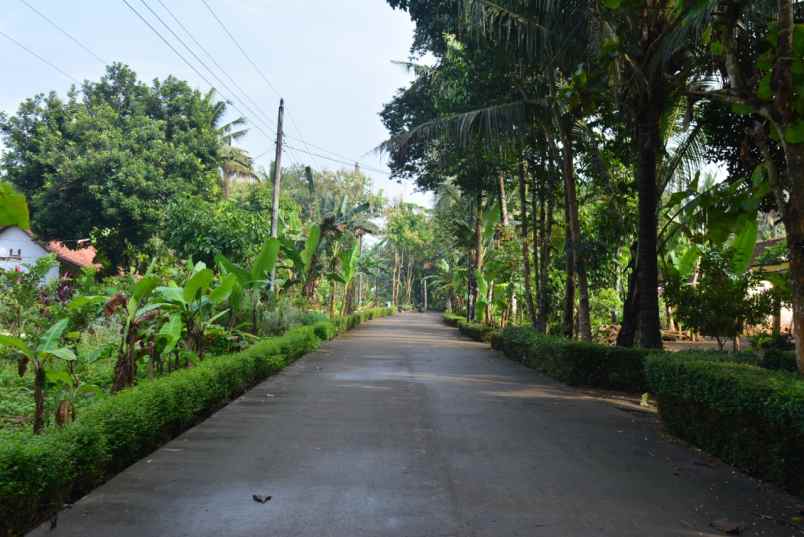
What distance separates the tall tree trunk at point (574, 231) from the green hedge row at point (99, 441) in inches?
317

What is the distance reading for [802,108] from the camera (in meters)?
6.78

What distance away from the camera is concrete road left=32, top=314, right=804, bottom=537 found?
16.8ft

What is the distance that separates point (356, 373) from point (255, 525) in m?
10.2

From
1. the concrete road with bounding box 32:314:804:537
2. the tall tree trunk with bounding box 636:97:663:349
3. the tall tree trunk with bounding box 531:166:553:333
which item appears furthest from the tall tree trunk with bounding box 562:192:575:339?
the concrete road with bounding box 32:314:804:537

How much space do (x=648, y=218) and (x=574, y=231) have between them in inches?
134

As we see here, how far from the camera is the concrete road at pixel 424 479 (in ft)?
16.8

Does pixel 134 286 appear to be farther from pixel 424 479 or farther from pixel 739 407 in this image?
pixel 739 407

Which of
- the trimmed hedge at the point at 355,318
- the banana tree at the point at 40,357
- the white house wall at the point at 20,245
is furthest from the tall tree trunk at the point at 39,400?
the white house wall at the point at 20,245

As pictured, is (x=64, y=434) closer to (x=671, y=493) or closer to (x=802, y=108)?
(x=671, y=493)

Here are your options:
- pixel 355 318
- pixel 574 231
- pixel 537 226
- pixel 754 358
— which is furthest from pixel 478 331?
pixel 754 358

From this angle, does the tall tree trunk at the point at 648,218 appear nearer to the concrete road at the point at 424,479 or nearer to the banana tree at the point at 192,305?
the concrete road at the point at 424,479

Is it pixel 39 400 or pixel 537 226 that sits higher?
pixel 537 226

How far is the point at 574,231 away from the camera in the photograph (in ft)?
52.1

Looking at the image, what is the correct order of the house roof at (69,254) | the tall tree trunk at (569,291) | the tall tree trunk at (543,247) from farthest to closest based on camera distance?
1. the house roof at (69,254)
2. the tall tree trunk at (543,247)
3. the tall tree trunk at (569,291)
